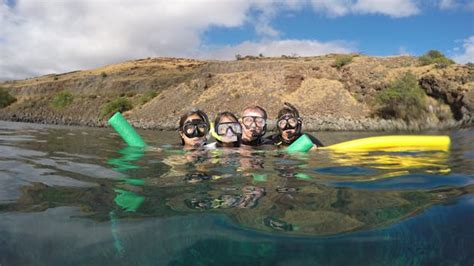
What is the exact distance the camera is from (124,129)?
318 inches

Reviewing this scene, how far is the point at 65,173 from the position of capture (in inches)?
194

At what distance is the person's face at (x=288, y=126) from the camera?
788 centimetres

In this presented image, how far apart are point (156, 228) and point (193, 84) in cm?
4444

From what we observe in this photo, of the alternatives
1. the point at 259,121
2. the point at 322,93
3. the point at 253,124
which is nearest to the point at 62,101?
the point at 322,93

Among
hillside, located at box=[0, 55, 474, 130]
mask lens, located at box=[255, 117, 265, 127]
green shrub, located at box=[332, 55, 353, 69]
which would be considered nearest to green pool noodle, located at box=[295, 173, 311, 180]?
mask lens, located at box=[255, 117, 265, 127]

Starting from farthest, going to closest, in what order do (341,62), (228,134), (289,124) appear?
(341,62)
(289,124)
(228,134)

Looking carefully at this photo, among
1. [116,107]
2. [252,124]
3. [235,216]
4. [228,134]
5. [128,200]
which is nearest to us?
[235,216]

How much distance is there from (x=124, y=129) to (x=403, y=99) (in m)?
30.9

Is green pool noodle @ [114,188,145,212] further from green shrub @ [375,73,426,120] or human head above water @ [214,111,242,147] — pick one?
green shrub @ [375,73,426,120]

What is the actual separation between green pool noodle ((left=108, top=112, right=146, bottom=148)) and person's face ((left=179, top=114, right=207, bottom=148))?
4.17ft

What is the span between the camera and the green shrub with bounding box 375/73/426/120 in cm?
3319

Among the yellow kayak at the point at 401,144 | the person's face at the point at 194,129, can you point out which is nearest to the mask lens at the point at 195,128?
the person's face at the point at 194,129

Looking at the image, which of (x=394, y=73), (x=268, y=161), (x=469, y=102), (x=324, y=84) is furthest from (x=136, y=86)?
(x=268, y=161)

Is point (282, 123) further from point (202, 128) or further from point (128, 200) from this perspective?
point (128, 200)
